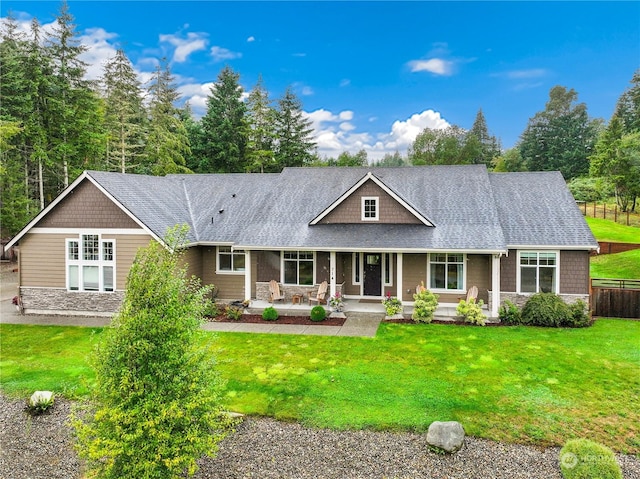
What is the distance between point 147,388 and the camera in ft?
16.9

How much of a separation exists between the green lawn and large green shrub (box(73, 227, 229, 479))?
99.2ft

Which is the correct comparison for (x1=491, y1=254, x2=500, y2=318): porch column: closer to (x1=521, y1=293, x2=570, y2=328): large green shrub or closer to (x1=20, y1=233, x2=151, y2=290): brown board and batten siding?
(x1=521, y1=293, x2=570, y2=328): large green shrub

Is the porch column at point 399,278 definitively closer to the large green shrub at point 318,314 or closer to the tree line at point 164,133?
the large green shrub at point 318,314

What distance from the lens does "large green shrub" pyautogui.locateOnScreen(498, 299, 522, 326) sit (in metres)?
15.0

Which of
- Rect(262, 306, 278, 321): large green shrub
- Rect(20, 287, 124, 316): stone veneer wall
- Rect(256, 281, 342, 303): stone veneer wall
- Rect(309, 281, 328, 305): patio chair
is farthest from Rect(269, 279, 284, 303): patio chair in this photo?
Rect(20, 287, 124, 316): stone veneer wall

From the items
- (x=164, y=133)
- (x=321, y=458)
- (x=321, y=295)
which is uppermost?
(x=164, y=133)

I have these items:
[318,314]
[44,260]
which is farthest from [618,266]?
[44,260]

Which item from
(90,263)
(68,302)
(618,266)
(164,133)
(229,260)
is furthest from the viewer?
(164,133)

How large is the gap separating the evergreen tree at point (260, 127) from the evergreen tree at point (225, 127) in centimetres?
79

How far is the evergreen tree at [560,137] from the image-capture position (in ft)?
171

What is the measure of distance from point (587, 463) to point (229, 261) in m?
14.9

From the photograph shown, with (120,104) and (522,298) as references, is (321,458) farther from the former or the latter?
(120,104)

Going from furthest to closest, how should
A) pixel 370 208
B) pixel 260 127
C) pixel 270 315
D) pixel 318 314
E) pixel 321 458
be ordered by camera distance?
pixel 260 127 → pixel 370 208 → pixel 270 315 → pixel 318 314 → pixel 321 458

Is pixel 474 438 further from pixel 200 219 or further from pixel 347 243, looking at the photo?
pixel 200 219
